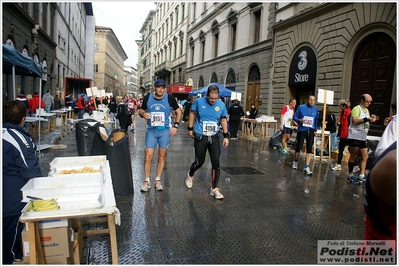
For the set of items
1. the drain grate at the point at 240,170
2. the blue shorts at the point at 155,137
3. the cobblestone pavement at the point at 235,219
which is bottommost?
the cobblestone pavement at the point at 235,219

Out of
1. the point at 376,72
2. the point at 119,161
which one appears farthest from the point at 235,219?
the point at 376,72

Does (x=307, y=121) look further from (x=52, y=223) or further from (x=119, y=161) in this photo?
(x=52, y=223)

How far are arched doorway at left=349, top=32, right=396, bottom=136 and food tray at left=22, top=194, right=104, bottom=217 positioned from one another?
37.8 ft

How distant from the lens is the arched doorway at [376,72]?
37.0 feet

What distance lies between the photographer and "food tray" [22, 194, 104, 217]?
7.34ft

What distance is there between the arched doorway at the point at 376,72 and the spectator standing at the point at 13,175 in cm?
1176

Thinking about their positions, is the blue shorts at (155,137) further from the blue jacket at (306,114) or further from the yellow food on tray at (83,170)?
the blue jacket at (306,114)

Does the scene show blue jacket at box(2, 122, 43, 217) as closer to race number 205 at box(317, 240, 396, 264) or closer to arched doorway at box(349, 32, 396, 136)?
race number 205 at box(317, 240, 396, 264)

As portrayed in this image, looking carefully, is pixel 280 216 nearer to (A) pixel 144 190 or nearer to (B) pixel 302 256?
(B) pixel 302 256

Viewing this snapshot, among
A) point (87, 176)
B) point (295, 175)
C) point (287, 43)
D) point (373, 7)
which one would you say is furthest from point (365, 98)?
point (287, 43)

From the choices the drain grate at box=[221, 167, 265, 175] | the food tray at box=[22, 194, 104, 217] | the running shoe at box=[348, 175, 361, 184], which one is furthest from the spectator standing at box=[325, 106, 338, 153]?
the food tray at box=[22, 194, 104, 217]

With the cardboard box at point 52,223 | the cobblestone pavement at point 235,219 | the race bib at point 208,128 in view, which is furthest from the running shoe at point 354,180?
the cardboard box at point 52,223

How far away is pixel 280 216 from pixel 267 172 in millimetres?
2975

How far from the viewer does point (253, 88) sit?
21.4 meters
